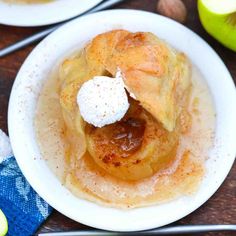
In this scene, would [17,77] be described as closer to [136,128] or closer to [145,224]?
[136,128]

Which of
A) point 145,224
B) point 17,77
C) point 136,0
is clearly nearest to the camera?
point 145,224

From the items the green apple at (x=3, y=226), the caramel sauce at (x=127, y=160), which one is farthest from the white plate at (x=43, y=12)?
the green apple at (x=3, y=226)

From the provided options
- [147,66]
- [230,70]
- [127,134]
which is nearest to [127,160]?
[127,134]

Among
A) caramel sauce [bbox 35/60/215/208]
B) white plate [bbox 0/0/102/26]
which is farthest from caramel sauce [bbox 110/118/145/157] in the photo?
white plate [bbox 0/0/102/26]

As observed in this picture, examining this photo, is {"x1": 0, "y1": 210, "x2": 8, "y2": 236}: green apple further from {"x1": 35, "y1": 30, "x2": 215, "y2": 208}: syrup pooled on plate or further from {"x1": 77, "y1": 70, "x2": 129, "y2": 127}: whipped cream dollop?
{"x1": 77, "y1": 70, "x2": 129, "y2": 127}: whipped cream dollop

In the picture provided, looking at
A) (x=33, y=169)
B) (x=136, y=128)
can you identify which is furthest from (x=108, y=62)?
(x=33, y=169)

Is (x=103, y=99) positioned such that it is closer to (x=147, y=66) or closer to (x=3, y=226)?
(x=147, y=66)

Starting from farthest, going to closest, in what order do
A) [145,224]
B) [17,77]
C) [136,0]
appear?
[136,0], [17,77], [145,224]
